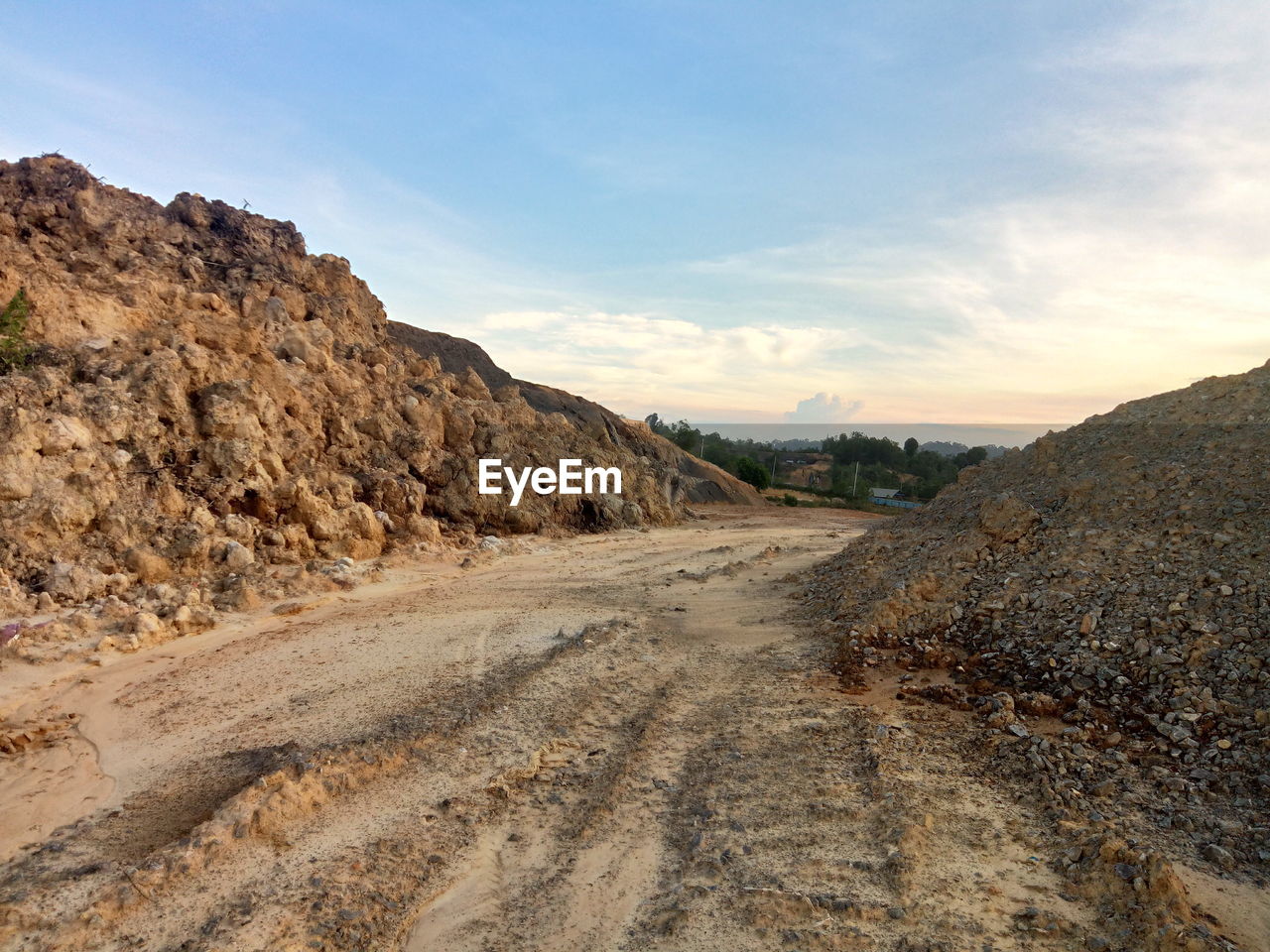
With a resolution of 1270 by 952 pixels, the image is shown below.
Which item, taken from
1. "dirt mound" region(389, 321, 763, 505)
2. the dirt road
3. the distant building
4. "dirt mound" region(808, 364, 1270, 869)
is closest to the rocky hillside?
the dirt road

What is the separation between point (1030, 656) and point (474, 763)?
4409 mm

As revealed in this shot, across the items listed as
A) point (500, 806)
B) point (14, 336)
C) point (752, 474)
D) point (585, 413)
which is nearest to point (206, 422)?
point (14, 336)

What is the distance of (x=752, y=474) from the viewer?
2891 cm

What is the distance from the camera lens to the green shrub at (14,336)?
330 inches

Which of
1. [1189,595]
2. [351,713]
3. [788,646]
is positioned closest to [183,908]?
[351,713]

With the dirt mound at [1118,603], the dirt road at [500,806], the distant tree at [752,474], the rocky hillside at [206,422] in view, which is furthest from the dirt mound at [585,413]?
the dirt road at [500,806]

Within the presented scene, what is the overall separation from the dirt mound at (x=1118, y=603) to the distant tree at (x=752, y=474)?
60.5ft

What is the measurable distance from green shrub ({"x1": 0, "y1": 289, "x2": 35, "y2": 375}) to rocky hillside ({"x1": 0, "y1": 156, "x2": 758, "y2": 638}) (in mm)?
172

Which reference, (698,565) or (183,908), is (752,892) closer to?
(183,908)

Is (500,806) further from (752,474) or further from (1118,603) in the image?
(752,474)

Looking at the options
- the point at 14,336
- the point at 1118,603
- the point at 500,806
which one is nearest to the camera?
the point at 500,806

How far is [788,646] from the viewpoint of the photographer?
23.3 ft

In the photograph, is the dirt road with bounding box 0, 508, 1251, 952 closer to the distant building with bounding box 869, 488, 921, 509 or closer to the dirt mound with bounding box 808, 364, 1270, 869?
the dirt mound with bounding box 808, 364, 1270, 869

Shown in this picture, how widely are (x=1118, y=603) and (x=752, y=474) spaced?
23.0 metres
